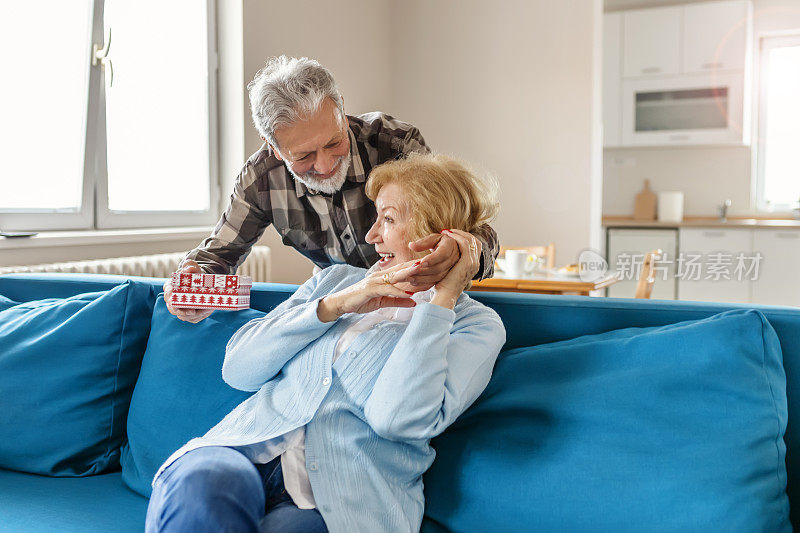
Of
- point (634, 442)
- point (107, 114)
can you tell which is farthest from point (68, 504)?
point (107, 114)

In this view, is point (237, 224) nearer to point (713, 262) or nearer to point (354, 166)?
point (354, 166)

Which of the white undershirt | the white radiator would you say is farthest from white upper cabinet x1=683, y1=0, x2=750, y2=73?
the white undershirt

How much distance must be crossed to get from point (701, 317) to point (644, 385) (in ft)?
0.76

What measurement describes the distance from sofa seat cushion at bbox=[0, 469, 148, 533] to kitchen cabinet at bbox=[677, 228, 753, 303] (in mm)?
5250

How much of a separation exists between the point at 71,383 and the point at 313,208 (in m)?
0.74

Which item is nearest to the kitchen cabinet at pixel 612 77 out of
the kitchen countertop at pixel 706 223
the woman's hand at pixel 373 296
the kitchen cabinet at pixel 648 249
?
the kitchen countertop at pixel 706 223

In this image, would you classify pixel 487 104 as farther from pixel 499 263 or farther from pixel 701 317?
pixel 701 317

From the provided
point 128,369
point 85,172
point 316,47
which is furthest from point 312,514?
point 316,47

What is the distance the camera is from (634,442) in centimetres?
115

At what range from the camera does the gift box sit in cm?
153

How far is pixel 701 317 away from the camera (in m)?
1.33

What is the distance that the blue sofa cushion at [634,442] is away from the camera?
1.09 meters

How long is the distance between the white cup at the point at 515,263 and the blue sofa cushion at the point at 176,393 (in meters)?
1.63

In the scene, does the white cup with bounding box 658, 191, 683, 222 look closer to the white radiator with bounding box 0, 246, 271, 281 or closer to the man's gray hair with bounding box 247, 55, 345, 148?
the white radiator with bounding box 0, 246, 271, 281
